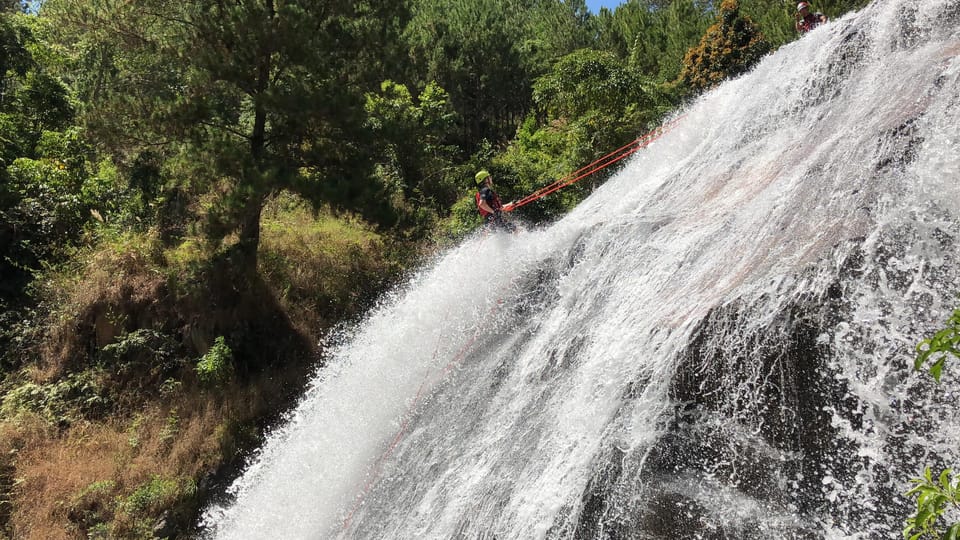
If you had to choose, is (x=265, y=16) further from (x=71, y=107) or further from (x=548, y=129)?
(x=548, y=129)

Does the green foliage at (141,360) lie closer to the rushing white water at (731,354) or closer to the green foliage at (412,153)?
the rushing white water at (731,354)

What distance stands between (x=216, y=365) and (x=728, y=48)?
15.4 meters

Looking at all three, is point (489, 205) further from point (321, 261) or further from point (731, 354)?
point (731, 354)

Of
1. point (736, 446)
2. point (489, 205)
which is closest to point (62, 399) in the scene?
point (489, 205)

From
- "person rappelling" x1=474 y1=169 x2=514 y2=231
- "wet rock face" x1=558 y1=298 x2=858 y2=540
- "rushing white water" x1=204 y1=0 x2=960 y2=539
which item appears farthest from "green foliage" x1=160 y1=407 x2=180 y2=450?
"wet rock face" x1=558 y1=298 x2=858 y2=540

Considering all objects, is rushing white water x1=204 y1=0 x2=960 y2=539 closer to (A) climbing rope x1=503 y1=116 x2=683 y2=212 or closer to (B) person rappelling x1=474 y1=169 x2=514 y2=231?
(B) person rappelling x1=474 y1=169 x2=514 y2=231

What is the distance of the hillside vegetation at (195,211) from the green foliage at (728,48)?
2.7 inches

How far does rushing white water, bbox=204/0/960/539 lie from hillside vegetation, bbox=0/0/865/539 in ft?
10.2

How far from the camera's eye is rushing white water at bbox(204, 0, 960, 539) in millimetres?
4289

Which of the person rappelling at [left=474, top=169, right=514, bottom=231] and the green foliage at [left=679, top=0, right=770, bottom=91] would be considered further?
the green foliage at [left=679, top=0, right=770, bottom=91]

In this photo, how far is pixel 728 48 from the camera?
15.9m

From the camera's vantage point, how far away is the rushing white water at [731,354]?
4.29 meters

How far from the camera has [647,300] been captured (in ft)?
19.3

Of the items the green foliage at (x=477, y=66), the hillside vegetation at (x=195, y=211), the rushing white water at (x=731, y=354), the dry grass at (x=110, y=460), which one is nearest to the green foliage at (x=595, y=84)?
the hillside vegetation at (x=195, y=211)
